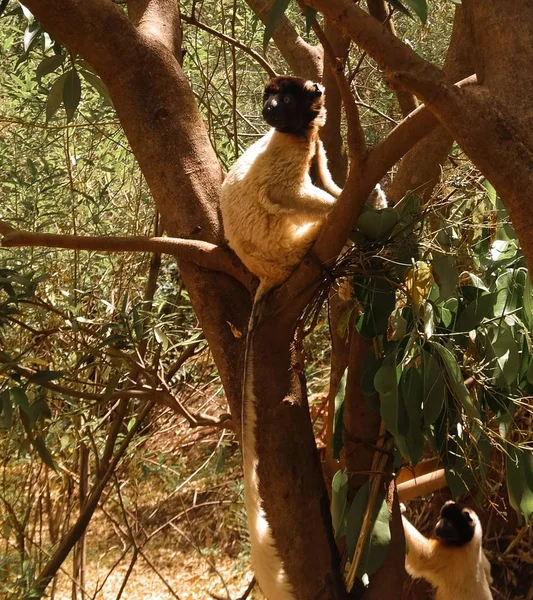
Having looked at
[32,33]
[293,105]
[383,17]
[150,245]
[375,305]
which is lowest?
[375,305]

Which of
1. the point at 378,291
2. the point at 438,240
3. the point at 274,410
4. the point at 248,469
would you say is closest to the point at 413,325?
the point at 378,291

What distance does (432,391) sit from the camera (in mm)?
1877

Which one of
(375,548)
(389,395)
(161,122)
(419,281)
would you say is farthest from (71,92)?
(375,548)

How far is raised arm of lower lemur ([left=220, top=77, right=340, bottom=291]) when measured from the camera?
241cm

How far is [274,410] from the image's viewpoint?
2086mm

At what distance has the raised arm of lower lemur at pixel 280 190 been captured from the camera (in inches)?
95.0

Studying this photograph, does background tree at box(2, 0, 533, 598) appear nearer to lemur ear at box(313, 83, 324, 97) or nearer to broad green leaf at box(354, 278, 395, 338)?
broad green leaf at box(354, 278, 395, 338)

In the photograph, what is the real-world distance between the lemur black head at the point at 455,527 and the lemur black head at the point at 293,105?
5.62 ft

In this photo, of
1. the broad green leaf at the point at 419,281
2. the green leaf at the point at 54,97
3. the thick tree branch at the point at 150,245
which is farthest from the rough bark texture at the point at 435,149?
the green leaf at the point at 54,97

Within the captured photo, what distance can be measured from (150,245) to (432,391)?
879 millimetres

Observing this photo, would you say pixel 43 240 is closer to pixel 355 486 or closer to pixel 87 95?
pixel 355 486

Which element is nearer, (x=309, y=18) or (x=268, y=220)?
(x=309, y=18)

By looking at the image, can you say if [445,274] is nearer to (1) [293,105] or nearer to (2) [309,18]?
(2) [309,18]

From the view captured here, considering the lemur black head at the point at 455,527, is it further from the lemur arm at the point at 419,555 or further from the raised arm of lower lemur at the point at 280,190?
the raised arm of lower lemur at the point at 280,190
